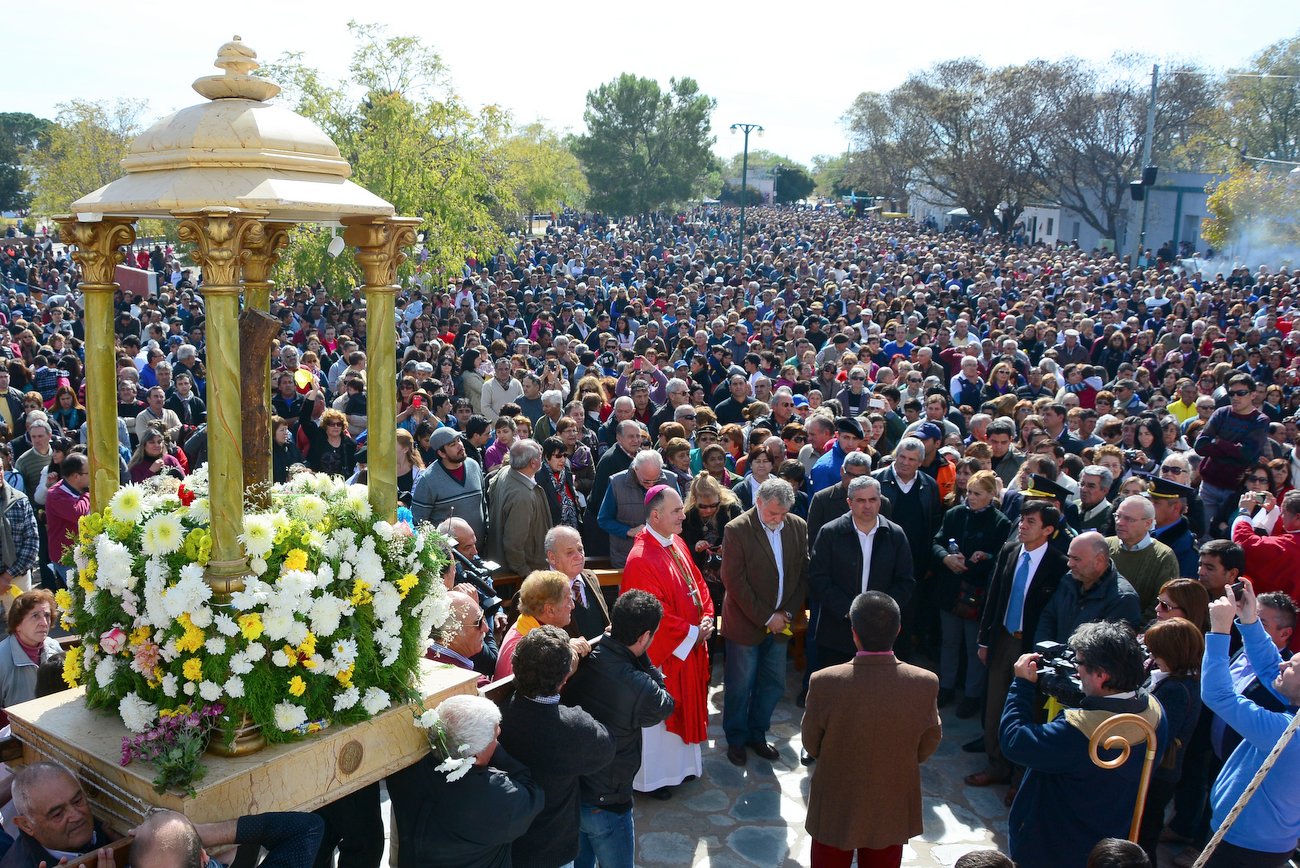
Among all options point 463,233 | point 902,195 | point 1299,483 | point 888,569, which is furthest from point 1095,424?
point 902,195

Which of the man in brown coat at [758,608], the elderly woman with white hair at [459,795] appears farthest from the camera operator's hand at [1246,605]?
the elderly woman with white hair at [459,795]

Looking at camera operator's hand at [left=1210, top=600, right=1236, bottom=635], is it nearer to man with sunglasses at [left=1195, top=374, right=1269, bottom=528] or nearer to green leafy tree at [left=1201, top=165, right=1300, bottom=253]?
man with sunglasses at [left=1195, top=374, right=1269, bottom=528]

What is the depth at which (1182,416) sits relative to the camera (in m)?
11.6

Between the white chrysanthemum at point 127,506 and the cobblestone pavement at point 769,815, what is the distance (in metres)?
3.28

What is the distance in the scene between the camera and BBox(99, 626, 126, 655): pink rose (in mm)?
3588

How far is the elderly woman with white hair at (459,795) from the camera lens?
12.6 ft

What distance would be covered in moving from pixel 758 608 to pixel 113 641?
3.98 metres

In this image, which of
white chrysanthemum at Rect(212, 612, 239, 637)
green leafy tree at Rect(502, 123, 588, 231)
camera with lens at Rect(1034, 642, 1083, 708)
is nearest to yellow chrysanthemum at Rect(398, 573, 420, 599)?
white chrysanthemum at Rect(212, 612, 239, 637)

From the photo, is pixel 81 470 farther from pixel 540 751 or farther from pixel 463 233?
pixel 463 233

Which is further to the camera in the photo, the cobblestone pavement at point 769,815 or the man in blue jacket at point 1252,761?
the cobblestone pavement at point 769,815

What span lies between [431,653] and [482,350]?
917 centimetres

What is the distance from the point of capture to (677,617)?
6047 millimetres

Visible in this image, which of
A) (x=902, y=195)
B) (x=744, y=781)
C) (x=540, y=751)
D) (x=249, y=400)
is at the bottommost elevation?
(x=744, y=781)

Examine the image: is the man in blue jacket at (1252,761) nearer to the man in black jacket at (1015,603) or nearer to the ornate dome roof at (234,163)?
the man in black jacket at (1015,603)
